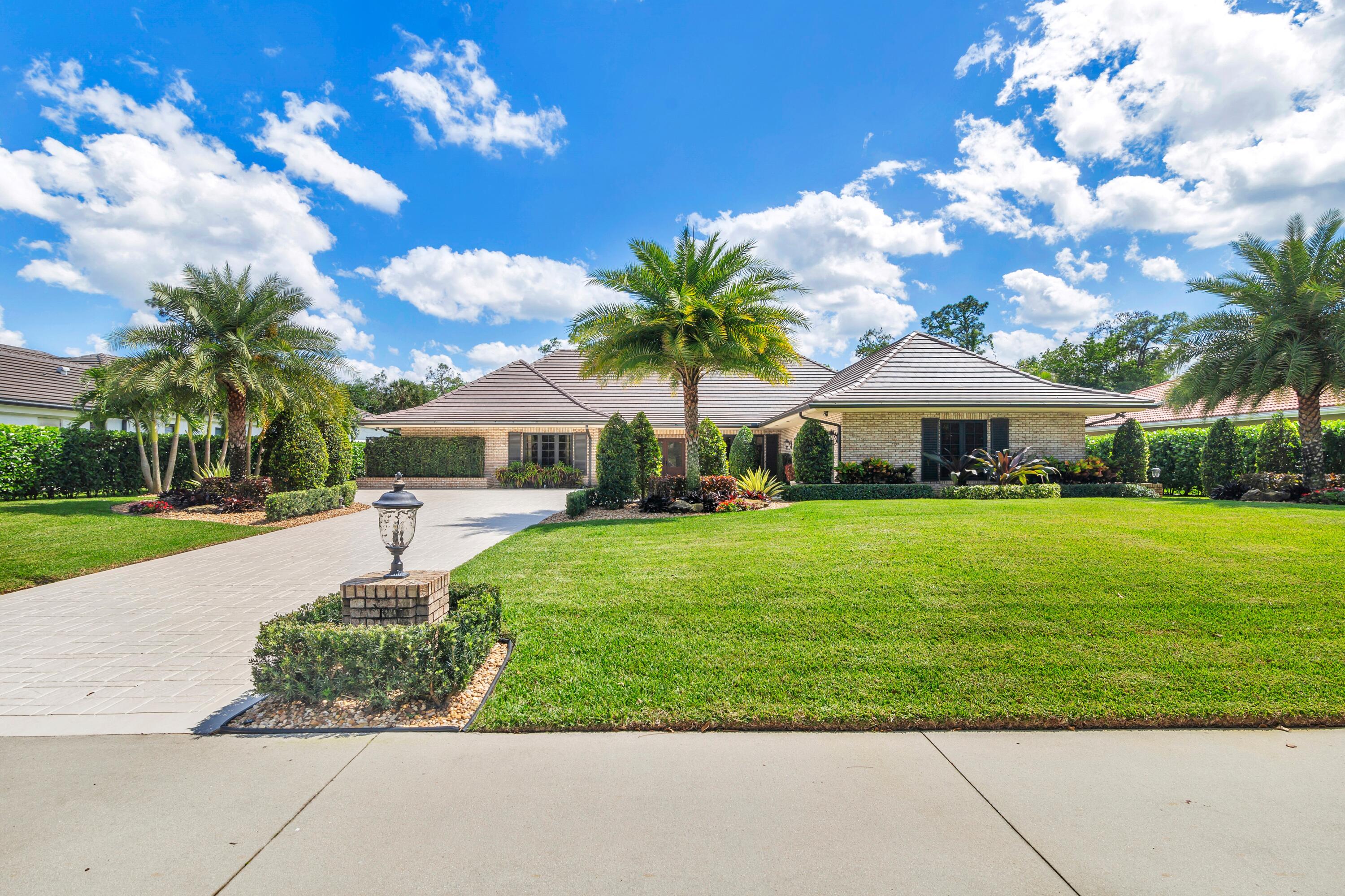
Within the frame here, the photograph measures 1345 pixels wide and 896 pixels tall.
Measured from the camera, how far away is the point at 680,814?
9.09ft

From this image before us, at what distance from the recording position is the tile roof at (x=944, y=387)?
55.8 ft

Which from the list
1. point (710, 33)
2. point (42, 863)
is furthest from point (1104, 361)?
point (42, 863)

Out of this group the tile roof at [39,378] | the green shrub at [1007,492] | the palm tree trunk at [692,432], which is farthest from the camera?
the tile roof at [39,378]

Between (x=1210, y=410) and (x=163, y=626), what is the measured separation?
22.4m

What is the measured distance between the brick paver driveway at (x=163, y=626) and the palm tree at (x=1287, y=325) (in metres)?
18.4

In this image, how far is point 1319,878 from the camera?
232cm

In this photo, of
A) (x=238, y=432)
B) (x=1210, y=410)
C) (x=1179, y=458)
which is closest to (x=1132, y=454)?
(x=1210, y=410)

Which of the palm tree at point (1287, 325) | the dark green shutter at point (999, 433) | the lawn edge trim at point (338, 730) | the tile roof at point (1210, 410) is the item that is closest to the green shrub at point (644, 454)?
the lawn edge trim at point (338, 730)

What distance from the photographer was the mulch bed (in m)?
12.9

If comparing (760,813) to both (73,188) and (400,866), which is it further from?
(73,188)

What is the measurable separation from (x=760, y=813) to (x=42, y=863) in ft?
10.1

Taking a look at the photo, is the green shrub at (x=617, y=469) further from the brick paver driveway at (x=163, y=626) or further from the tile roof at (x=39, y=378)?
the tile roof at (x=39, y=378)

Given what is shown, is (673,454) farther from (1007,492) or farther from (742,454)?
(1007,492)

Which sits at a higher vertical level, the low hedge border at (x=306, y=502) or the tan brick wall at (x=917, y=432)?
the tan brick wall at (x=917, y=432)
